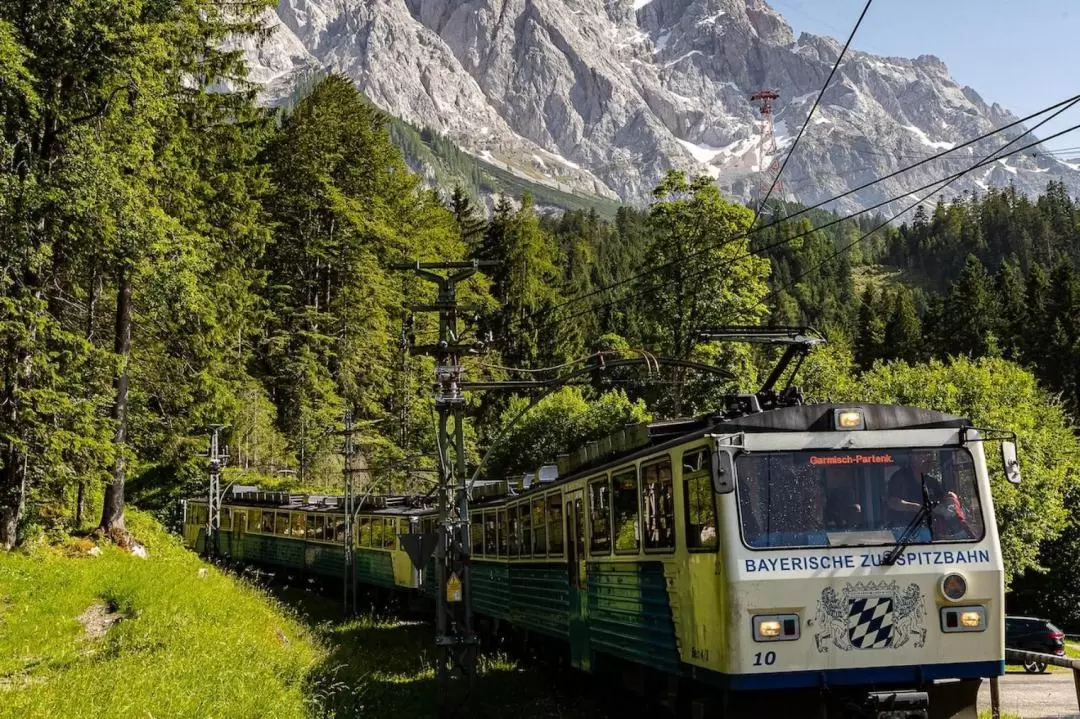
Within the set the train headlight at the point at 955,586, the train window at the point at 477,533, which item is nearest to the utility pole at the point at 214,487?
the train window at the point at 477,533

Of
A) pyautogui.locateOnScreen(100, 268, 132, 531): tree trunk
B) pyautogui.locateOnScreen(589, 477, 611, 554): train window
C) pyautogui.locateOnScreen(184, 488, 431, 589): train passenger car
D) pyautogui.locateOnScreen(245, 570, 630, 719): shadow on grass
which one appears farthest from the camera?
pyautogui.locateOnScreen(184, 488, 431, 589): train passenger car

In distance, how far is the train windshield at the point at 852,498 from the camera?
8891mm

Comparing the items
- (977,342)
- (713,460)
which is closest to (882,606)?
(713,460)

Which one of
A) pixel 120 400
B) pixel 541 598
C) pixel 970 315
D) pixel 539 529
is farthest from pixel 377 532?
pixel 970 315

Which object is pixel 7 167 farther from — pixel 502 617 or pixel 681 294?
pixel 681 294

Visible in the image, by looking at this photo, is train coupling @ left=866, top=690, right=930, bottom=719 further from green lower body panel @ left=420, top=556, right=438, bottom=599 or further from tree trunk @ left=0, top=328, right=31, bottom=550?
green lower body panel @ left=420, top=556, right=438, bottom=599

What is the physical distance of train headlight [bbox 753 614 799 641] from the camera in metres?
8.70

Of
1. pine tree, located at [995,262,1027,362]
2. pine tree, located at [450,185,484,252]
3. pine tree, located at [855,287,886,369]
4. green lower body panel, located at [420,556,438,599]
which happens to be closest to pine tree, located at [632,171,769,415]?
green lower body panel, located at [420,556,438,599]

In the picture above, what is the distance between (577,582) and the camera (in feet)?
43.8

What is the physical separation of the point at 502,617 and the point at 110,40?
1303 cm

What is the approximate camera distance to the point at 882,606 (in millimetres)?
8875

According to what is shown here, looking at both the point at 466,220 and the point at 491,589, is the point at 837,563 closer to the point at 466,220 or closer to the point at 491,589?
the point at 491,589

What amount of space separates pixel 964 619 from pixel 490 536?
471 inches

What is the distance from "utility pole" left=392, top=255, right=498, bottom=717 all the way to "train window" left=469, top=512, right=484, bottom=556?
1393mm
